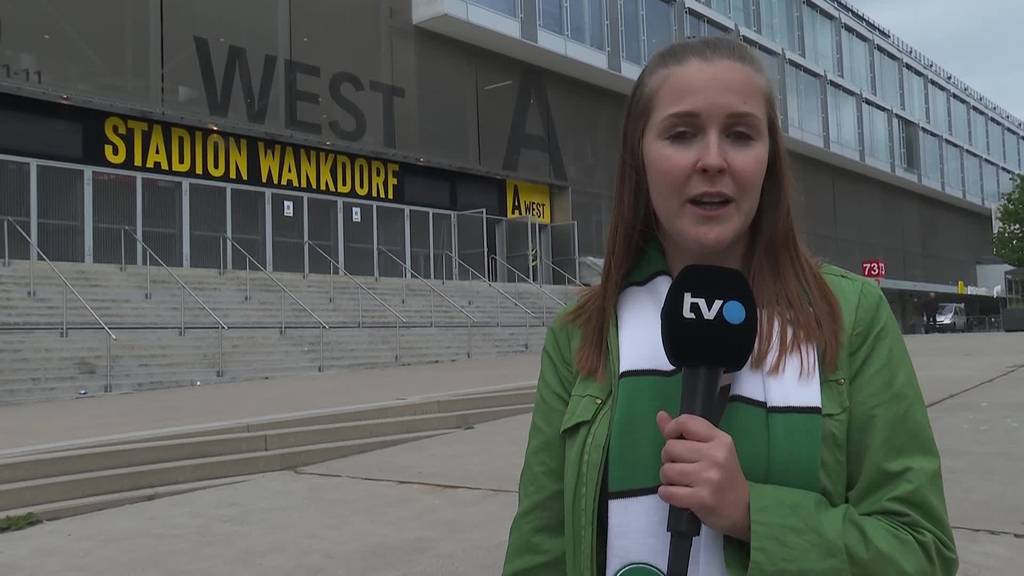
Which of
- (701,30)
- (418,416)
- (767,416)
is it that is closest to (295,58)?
(418,416)

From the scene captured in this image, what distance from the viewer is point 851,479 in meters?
1.28

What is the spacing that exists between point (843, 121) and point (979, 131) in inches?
847

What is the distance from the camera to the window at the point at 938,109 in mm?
51156

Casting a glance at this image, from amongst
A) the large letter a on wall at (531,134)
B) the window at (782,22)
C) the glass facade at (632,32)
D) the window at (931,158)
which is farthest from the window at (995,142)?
the large letter a on wall at (531,134)

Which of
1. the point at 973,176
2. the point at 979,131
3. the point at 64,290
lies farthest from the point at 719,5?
the point at 979,131

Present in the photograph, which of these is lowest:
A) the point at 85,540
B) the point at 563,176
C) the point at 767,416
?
the point at 85,540

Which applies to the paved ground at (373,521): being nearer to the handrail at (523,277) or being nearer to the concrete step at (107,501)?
the concrete step at (107,501)

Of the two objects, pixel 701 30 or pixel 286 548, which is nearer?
pixel 286 548

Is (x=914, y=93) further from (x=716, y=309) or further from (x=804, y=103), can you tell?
(x=716, y=309)

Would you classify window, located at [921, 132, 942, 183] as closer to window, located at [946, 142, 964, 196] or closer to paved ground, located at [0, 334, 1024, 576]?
window, located at [946, 142, 964, 196]

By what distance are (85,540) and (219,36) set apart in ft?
57.0

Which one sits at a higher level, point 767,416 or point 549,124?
point 549,124

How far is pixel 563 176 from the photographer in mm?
28516

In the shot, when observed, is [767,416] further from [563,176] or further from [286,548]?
[563,176]
